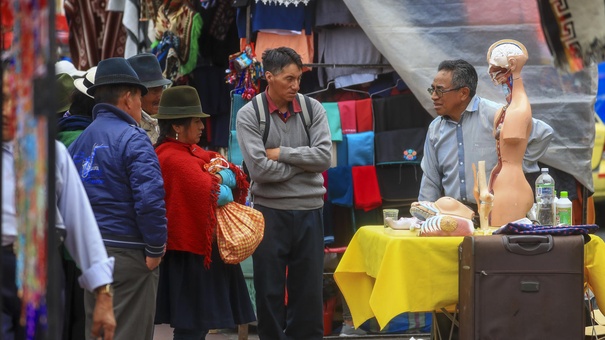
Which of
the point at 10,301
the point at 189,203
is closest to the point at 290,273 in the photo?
the point at 189,203

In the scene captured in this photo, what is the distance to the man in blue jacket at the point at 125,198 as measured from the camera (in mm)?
5094

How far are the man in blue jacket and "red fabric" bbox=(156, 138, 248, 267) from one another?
0.71m

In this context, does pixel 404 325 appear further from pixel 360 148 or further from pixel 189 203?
pixel 189 203

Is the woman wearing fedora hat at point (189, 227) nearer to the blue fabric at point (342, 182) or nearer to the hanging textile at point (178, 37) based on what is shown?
the blue fabric at point (342, 182)

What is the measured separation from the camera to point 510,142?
19.0 ft

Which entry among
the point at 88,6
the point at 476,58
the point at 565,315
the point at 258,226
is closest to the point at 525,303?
the point at 565,315

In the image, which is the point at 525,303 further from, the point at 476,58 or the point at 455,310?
the point at 476,58

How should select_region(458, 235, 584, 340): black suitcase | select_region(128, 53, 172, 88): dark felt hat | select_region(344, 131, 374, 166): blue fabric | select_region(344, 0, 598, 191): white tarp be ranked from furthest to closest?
select_region(344, 131, 374, 166): blue fabric, select_region(344, 0, 598, 191): white tarp, select_region(128, 53, 172, 88): dark felt hat, select_region(458, 235, 584, 340): black suitcase

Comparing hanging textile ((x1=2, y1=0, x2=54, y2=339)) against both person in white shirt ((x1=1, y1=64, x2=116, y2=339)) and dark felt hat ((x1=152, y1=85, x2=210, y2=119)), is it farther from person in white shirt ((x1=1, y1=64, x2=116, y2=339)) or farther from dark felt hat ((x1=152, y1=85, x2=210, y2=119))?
dark felt hat ((x1=152, y1=85, x2=210, y2=119))

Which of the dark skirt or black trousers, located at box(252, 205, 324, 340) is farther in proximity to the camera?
black trousers, located at box(252, 205, 324, 340)

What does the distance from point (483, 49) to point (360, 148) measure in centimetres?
124

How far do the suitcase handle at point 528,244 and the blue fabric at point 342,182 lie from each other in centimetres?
282

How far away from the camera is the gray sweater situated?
6.41 meters

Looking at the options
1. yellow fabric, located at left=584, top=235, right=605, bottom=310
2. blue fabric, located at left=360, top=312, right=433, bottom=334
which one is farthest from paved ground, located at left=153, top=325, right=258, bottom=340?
yellow fabric, located at left=584, top=235, right=605, bottom=310
